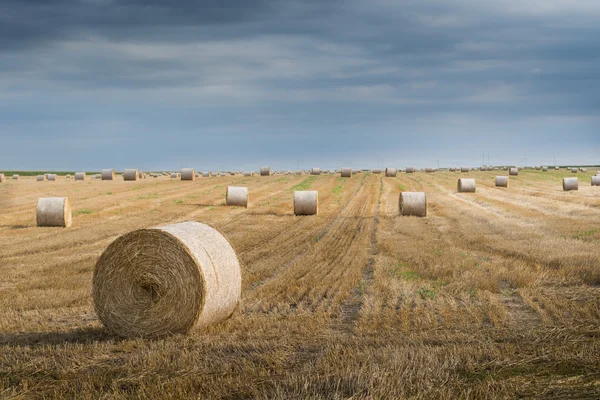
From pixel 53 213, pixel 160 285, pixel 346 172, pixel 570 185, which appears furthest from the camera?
pixel 346 172

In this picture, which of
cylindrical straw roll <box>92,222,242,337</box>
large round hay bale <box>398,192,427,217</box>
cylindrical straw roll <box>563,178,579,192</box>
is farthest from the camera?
cylindrical straw roll <box>563,178,579,192</box>

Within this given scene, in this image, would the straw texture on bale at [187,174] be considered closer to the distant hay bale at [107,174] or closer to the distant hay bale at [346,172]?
the distant hay bale at [107,174]

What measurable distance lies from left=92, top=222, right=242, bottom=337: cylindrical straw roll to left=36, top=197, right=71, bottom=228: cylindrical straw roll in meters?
15.6

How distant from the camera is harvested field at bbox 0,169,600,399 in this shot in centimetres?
693

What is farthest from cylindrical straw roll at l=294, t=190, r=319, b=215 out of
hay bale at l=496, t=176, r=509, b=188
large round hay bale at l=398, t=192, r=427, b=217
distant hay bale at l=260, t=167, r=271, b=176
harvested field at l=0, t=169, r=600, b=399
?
distant hay bale at l=260, t=167, r=271, b=176

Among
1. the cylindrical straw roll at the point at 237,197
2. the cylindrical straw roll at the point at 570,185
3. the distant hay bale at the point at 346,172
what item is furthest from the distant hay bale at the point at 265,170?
the cylindrical straw roll at the point at 237,197

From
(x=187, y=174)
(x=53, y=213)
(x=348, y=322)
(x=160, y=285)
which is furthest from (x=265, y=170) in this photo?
(x=160, y=285)

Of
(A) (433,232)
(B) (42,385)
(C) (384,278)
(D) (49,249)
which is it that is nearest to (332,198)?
(A) (433,232)

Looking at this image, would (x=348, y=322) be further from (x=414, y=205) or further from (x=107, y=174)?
(x=107, y=174)

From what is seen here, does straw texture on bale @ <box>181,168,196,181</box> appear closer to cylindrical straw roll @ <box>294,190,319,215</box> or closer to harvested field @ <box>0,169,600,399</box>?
cylindrical straw roll @ <box>294,190,319,215</box>

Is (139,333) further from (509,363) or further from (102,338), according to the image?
(509,363)

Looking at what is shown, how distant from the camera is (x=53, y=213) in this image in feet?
80.2

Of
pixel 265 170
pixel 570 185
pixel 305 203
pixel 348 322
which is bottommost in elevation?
pixel 348 322

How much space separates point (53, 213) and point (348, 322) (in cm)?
1759
